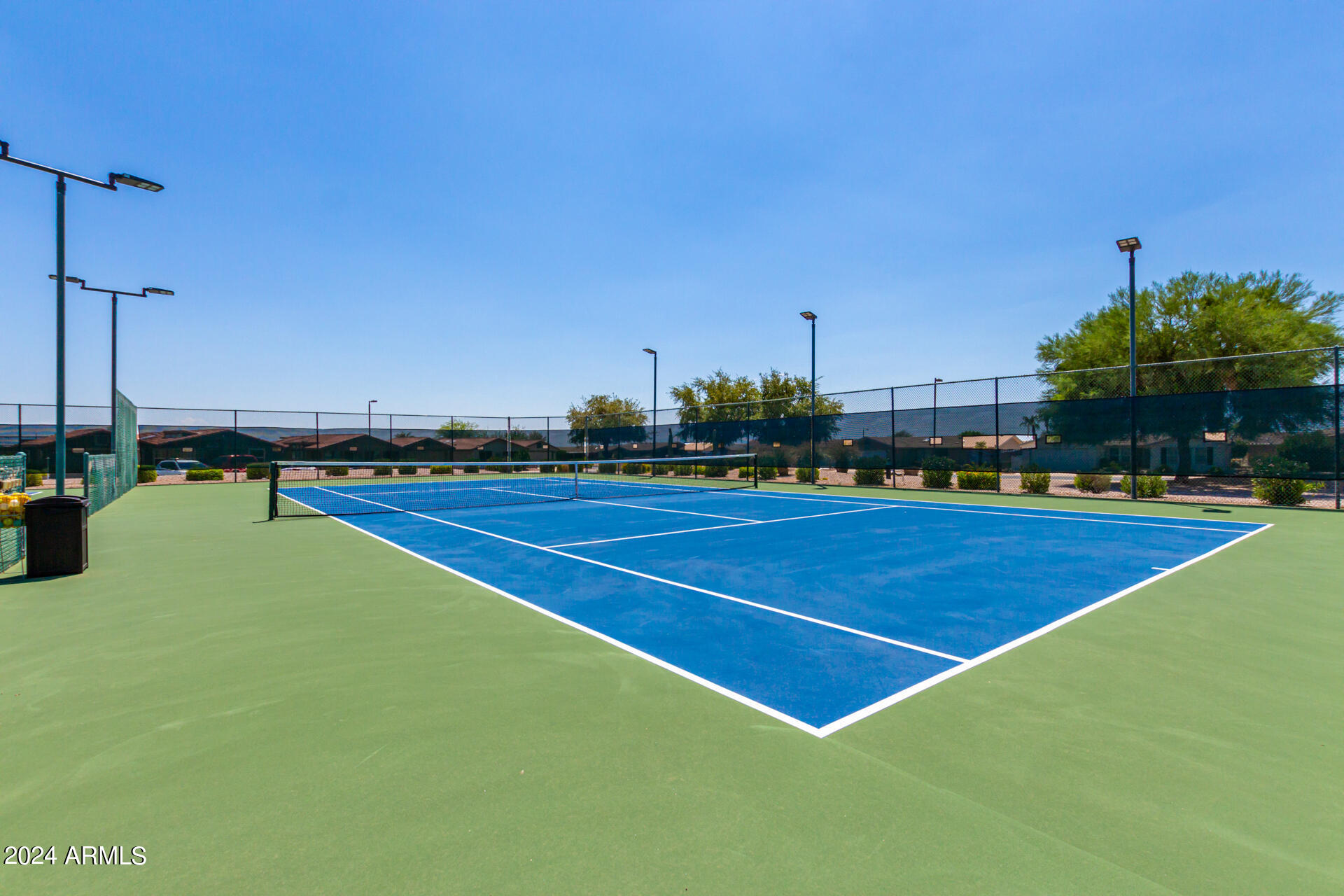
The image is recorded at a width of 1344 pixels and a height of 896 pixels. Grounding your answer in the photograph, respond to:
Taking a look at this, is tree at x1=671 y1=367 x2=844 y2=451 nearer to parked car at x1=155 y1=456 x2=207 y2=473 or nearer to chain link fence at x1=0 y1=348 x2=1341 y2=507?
chain link fence at x1=0 y1=348 x2=1341 y2=507

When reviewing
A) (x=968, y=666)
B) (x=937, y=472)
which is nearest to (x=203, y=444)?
(x=937, y=472)

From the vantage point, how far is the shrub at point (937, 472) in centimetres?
2058

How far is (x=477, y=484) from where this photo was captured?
83.4 ft

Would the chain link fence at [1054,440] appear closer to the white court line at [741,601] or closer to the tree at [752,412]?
the tree at [752,412]

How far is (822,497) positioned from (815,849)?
1563 cm

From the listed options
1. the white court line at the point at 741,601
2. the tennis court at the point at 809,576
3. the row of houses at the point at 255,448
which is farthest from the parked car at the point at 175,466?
the white court line at the point at 741,601

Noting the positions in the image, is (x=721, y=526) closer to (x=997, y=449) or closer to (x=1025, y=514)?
(x=1025, y=514)

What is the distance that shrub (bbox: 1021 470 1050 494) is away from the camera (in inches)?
720

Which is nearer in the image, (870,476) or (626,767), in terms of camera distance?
(626,767)

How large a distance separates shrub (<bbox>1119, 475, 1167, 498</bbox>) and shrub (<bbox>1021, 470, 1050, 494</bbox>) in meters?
1.93

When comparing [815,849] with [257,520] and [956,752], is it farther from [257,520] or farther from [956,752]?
[257,520]

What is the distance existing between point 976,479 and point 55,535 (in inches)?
859

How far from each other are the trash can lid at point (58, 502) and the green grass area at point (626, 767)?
2.58 metres

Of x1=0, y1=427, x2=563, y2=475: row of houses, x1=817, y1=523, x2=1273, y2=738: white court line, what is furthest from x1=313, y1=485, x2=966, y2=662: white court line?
x1=0, y1=427, x2=563, y2=475: row of houses
